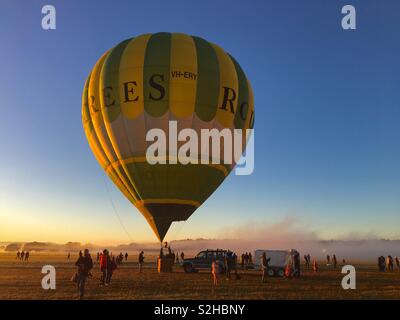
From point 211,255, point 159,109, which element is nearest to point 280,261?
point 211,255

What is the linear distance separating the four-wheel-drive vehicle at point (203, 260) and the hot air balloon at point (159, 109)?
530 cm

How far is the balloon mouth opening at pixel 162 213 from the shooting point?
2403 cm

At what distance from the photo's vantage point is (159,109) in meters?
23.4

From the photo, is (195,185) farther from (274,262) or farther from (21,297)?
(21,297)

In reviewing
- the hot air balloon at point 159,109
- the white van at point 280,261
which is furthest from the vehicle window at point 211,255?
the hot air balloon at point 159,109

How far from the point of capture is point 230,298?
15.7 meters

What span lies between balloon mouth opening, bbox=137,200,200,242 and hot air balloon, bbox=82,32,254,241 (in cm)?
2

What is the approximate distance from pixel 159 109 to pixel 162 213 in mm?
5688

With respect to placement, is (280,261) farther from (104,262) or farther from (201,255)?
(104,262)

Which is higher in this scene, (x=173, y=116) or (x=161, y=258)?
(x=173, y=116)

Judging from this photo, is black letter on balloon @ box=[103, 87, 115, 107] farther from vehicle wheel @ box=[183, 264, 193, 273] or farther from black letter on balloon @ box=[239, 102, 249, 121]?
vehicle wheel @ box=[183, 264, 193, 273]

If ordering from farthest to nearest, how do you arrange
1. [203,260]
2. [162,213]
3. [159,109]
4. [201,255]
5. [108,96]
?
[201,255], [203,260], [108,96], [162,213], [159,109]
